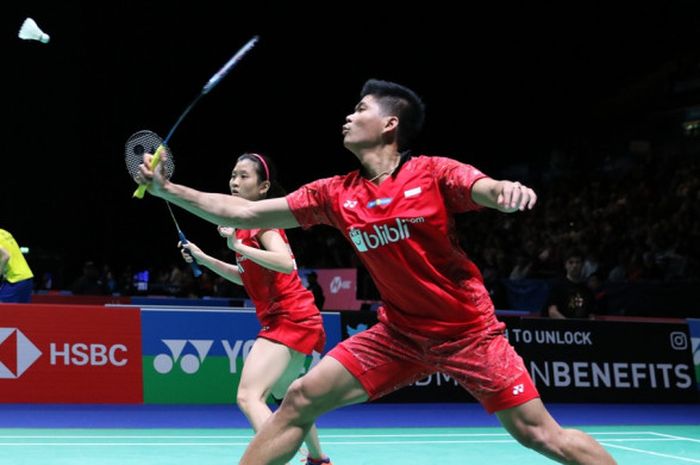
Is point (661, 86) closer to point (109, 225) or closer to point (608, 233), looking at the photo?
point (608, 233)

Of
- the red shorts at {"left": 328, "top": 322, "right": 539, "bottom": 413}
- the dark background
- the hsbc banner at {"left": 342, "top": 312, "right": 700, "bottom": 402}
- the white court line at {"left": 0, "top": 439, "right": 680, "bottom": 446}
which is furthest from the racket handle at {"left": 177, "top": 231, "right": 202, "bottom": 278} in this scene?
the dark background

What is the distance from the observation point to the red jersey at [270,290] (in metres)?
5.02

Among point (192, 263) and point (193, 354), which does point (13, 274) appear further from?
point (192, 263)

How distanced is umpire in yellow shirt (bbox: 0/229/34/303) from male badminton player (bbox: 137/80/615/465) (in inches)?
296

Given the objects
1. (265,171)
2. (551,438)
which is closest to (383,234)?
(551,438)

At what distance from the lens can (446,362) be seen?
3.44 meters

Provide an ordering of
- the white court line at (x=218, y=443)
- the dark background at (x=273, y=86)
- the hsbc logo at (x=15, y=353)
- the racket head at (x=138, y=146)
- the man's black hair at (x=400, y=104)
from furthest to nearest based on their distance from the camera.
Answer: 1. the dark background at (x=273, y=86)
2. the hsbc logo at (x=15, y=353)
3. the white court line at (x=218, y=443)
4. the racket head at (x=138, y=146)
5. the man's black hair at (x=400, y=104)

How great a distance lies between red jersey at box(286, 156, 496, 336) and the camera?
3.32 meters

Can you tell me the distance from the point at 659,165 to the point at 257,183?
49.6ft

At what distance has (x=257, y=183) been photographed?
5.10 m

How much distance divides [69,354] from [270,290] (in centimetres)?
429

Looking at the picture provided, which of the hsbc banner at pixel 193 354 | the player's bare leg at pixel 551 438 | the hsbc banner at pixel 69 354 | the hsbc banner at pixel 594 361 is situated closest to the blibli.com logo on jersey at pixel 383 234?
the player's bare leg at pixel 551 438

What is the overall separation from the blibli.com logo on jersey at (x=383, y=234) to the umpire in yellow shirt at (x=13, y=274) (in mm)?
7764

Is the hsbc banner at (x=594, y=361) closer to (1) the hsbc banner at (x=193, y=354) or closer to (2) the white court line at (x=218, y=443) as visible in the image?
(1) the hsbc banner at (x=193, y=354)
